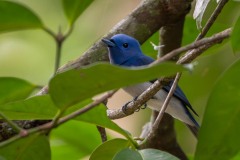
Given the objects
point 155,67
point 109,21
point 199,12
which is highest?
point 155,67

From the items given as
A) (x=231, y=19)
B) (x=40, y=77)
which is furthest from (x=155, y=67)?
(x=40, y=77)

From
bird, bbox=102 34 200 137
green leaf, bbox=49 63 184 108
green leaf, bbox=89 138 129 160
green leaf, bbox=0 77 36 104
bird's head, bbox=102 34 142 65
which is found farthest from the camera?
bird, bbox=102 34 200 137

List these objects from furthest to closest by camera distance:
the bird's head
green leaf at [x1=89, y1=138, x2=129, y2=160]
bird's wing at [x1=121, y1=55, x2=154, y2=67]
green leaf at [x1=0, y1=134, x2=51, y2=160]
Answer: bird's wing at [x1=121, y1=55, x2=154, y2=67]
the bird's head
green leaf at [x1=89, y1=138, x2=129, y2=160]
green leaf at [x1=0, y1=134, x2=51, y2=160]

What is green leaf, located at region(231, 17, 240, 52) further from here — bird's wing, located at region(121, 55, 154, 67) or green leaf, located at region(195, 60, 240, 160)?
bird's wing, located at region(121, 55, 154, 67)

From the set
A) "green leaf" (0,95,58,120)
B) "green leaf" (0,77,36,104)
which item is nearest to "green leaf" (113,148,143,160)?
"green leaf" (0,95,58,120)

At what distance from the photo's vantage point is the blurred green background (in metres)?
3.49

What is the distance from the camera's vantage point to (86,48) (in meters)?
3.96

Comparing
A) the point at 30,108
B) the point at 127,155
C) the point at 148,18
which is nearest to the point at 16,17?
the point at 30,108

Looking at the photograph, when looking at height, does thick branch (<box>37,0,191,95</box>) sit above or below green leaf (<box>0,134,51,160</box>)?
below

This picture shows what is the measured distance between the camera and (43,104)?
1709 mm

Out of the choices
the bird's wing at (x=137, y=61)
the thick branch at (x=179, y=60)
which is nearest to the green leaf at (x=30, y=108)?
the thick branch at (x=179, y=60)

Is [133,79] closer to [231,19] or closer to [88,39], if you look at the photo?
[231,19]

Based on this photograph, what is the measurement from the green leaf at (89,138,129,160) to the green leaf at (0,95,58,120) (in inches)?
7.0

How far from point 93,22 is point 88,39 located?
28 cm
